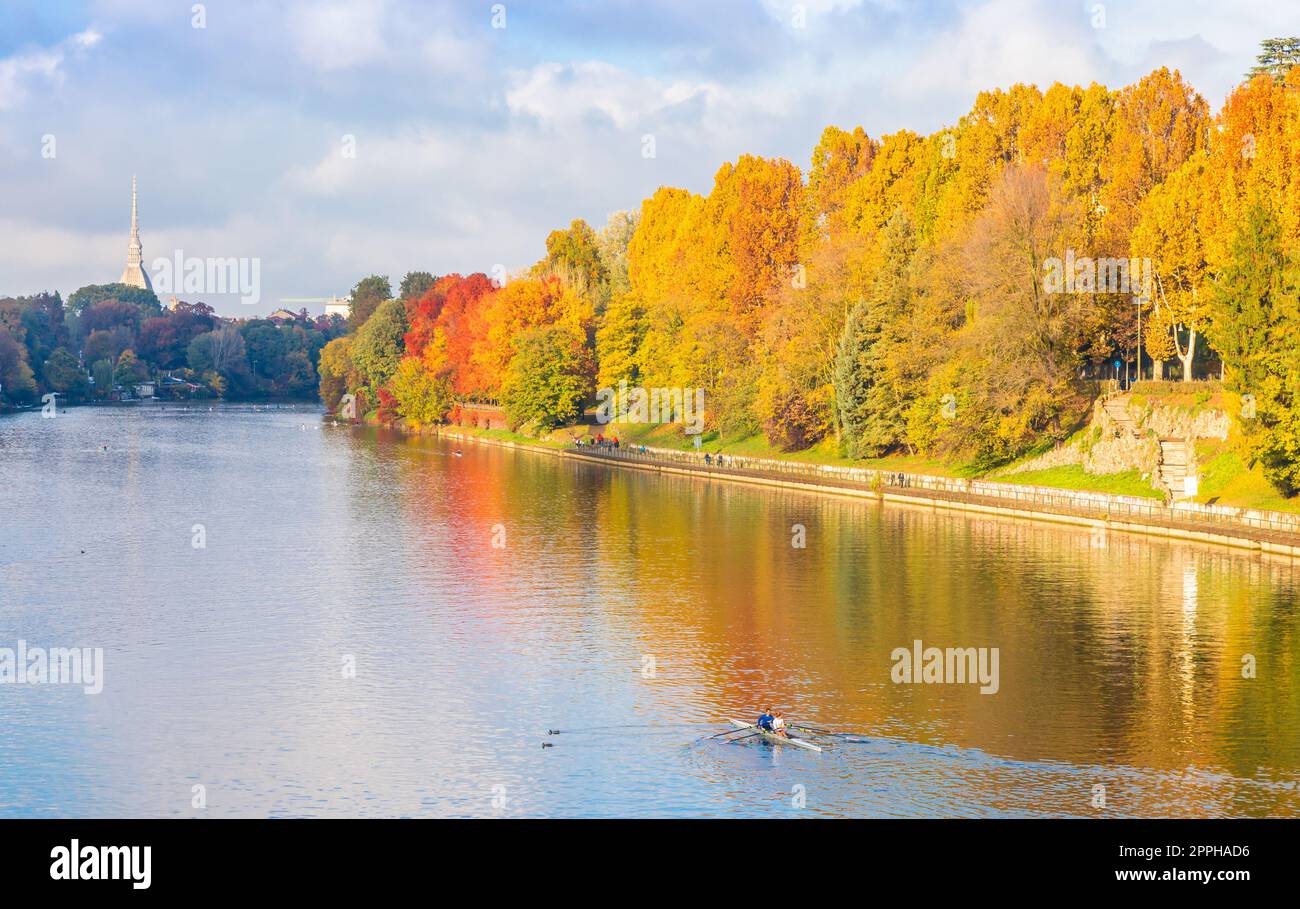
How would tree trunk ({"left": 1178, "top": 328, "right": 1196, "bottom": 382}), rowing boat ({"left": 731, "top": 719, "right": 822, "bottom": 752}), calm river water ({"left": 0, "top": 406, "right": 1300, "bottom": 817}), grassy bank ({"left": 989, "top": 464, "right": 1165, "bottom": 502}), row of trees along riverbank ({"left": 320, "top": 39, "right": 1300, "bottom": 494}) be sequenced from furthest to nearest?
tree trunk ({"left": 1178, "top": 328, "right": 1196, "bottom": 382}) → grassy bank ({"left": 989, "top": 464, "right": 1165, "bottom": 502}) → row of trees along riverbank ({"left": 320, "top": 39, "right": 1300, "bottom": 494}) → rowing boat ({"left": 731, "top": 719, "right": 822, "bottom": 752}) → calm river water ({"left": 0, "top": 406, "right": 1300, "bottom": 817})

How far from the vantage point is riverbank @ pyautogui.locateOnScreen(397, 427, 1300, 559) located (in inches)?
2417

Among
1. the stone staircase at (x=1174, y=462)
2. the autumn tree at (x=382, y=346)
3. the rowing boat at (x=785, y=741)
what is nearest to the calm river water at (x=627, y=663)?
the rowing boat at (x=785, y=741)

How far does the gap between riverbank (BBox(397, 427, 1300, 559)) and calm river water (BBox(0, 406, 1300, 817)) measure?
153 centimetres

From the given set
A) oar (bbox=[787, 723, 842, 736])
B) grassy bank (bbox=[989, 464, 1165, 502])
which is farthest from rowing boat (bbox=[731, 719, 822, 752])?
grassy bank (bbox=[989, 464, 1165, 502])

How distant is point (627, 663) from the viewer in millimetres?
44500

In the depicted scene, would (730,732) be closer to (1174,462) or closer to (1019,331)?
(1174,462)

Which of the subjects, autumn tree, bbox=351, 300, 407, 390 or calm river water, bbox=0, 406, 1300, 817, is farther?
autumn tree, bbox=351, 300, 407, 390

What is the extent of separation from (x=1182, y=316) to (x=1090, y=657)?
3837 centimetres

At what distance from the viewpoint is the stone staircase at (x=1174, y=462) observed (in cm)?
7150

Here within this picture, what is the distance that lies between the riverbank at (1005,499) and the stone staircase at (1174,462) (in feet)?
9.65

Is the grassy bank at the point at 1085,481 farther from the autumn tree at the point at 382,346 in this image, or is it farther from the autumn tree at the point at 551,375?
the autumn tree at the point at 382,346

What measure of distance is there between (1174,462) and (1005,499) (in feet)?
29.1

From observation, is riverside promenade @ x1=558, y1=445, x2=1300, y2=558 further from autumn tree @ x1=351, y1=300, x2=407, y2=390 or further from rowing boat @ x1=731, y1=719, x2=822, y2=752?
autumn tree @ x1=351, y1=300, x2=407, y2=390
